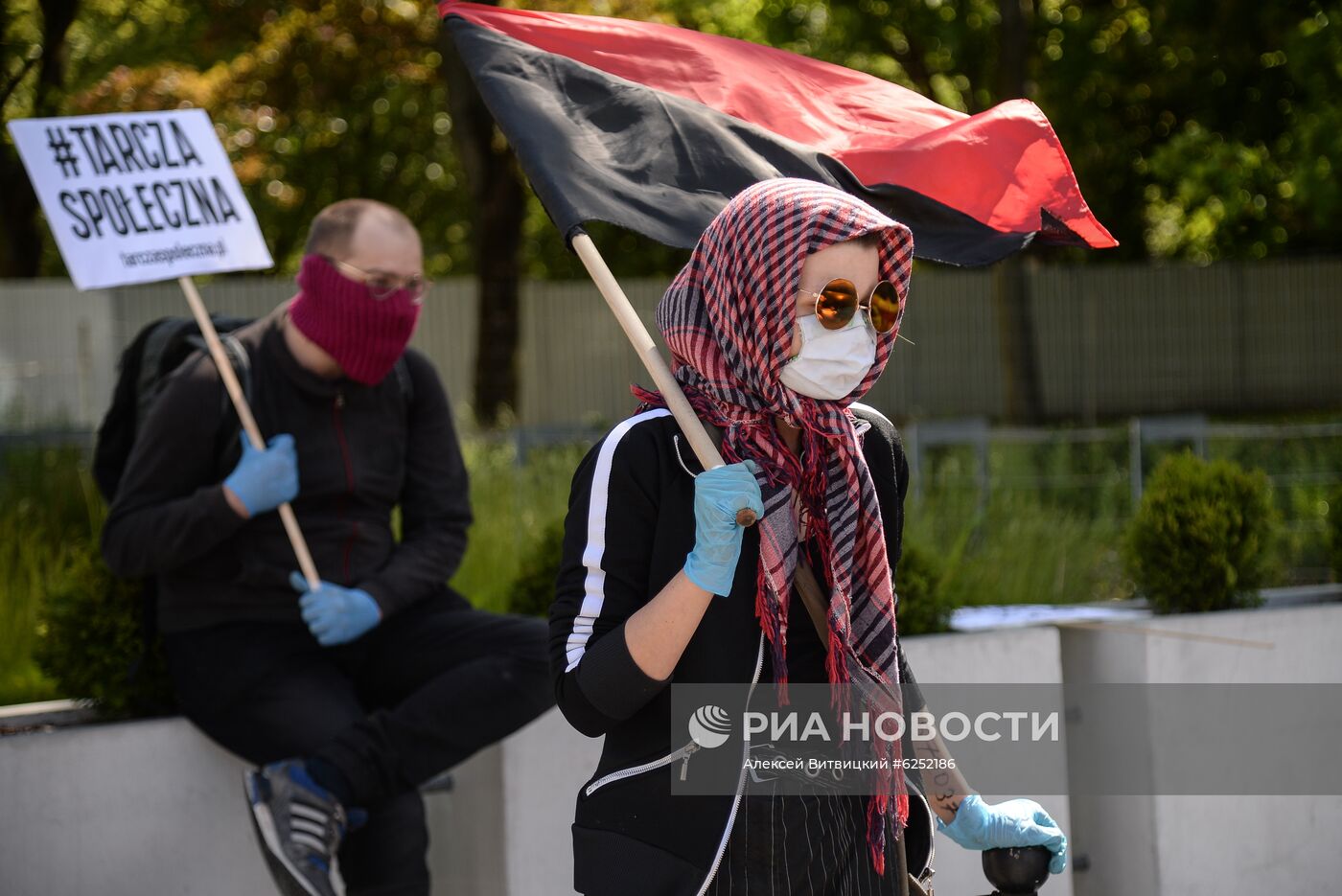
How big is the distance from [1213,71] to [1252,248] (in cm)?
375

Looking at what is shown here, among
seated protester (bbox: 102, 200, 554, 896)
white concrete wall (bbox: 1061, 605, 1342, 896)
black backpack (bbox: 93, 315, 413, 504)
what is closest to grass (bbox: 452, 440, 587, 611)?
seated protester (bbox: 102, 200, 554, 896)

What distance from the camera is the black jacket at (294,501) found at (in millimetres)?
4277


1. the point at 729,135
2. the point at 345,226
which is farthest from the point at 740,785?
the point at 345,226

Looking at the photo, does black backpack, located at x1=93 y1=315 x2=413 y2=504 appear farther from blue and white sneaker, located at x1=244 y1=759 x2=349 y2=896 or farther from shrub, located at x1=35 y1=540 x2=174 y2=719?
blue and white sneaker, located at x1=244 y1=759 x2=349 y2=896

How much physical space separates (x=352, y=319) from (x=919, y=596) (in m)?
2.08

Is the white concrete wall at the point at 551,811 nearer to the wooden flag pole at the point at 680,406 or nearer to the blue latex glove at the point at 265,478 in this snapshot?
the blue latex glove at the point at 265,478

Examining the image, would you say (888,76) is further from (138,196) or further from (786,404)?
(786,404)

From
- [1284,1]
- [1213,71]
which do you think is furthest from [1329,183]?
[1213,71]

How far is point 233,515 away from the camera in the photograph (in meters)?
4.21

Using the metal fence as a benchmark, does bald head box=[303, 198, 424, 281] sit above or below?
above

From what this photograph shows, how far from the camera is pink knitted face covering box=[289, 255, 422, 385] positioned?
440 cm

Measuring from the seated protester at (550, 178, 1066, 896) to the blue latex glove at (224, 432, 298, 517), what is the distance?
5.80ft

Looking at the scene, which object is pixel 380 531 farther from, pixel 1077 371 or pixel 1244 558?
pixel 1077 371

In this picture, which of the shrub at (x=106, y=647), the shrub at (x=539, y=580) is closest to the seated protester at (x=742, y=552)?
the shrub at (x=106, y=647)
